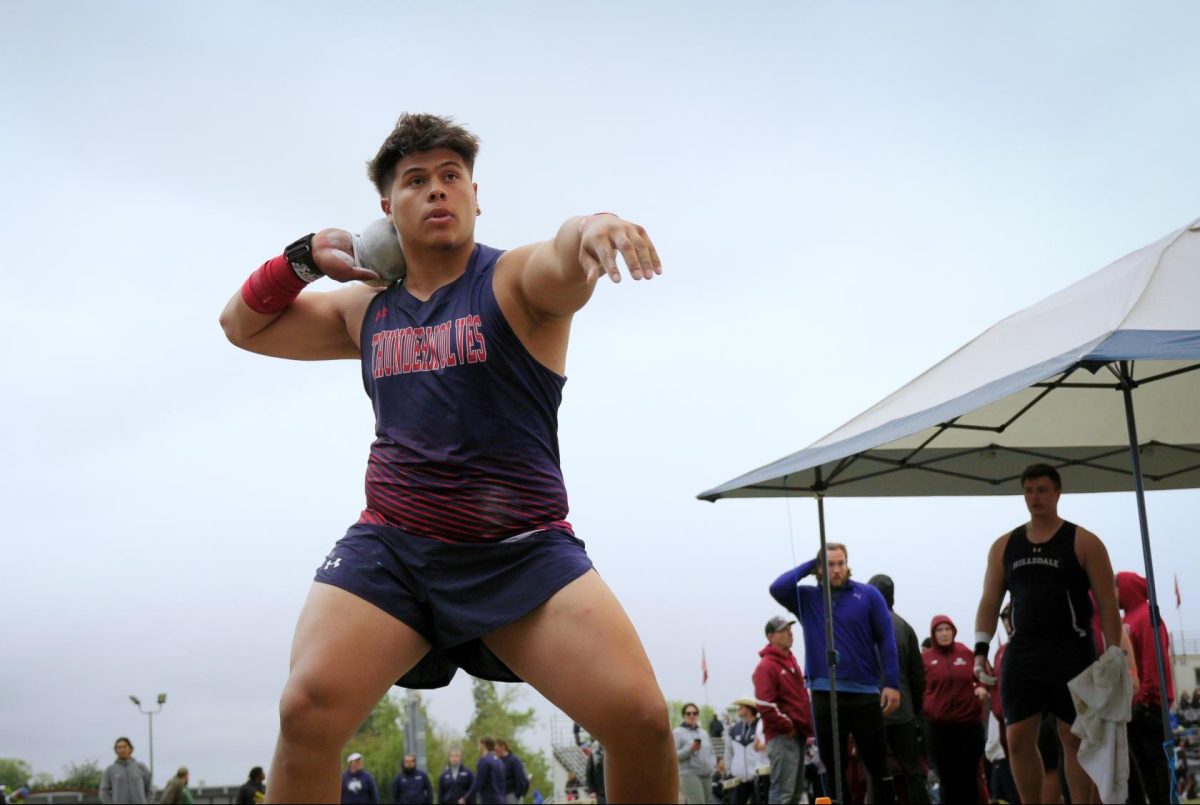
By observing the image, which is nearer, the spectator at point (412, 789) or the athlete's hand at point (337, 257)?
the athlete's hand at point (337, 257)

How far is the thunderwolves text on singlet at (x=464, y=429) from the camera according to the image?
3.35 m

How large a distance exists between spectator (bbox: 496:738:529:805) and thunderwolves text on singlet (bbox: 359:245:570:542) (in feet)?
59.4

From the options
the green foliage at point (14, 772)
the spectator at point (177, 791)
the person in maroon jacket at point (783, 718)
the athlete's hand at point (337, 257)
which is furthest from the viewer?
the green foliage at point (14, 772)

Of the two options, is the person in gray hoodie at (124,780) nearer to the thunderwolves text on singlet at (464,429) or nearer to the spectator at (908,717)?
the spectator at (908,717)

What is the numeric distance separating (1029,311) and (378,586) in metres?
6.52

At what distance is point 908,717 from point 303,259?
793cm

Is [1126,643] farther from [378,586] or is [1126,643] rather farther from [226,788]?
[226,788]

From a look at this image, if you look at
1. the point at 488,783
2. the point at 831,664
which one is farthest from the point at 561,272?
the point at 488,783

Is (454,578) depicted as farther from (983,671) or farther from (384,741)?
(384,741)

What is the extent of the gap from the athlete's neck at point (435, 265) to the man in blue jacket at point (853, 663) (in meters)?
6.24

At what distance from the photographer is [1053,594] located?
762cm

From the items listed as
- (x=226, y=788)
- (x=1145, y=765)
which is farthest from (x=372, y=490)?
(x=226, y=788)

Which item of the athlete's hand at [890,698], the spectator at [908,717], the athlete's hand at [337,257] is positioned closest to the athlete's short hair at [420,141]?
the athlete's hand at [337,257]

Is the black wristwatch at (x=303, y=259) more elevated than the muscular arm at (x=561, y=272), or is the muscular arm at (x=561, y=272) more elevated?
the black wristwatch at (x=303, y=259)
